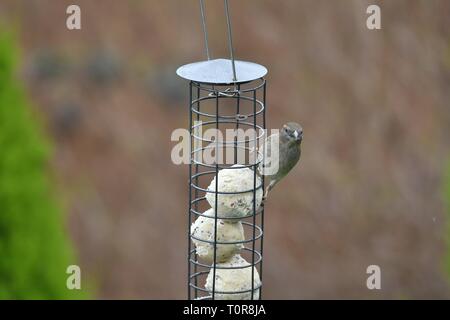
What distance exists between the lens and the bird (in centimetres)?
353

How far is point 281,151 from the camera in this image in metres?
3.58

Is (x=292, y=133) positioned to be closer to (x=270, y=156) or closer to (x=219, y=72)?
(x=270, y=156)

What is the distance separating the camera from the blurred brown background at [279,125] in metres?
7.46

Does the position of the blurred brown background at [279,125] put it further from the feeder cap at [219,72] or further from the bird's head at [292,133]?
the feeder cap at [219,72]

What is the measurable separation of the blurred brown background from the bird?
9.96 feet

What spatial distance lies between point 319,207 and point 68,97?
3198mm

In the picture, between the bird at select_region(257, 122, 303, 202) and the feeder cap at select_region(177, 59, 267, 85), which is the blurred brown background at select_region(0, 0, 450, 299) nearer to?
the bird at select_region(257, 122, 303, 202)

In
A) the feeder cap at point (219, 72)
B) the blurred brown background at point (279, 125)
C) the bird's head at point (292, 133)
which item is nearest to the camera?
the feeder cap at point (219, 72)

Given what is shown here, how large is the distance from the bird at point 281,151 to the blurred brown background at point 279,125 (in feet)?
9.96

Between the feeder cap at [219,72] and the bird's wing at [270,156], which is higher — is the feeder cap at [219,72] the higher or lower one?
the higher one

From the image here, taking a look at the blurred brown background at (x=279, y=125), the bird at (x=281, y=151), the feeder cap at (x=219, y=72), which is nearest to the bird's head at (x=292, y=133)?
the bird at (x=281, y=151)

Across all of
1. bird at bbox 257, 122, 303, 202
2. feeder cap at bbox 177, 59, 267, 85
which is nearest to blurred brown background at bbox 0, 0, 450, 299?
bird at bbox 257, 122, 303, 202

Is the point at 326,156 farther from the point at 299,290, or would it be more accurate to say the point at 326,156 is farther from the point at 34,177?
the point at 34,177

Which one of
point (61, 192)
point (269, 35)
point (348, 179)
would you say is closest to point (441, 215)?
point (348, 179)
